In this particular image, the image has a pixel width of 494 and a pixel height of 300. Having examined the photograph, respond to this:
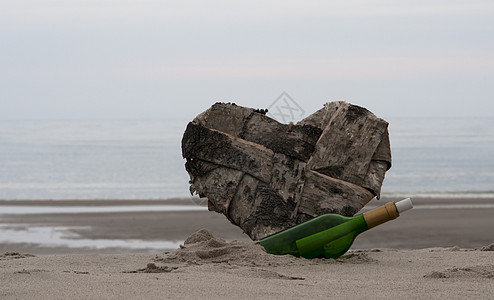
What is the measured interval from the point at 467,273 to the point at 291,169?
1.92 meters

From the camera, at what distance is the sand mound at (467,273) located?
14.5ft

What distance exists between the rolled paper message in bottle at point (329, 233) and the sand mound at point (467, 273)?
3.02 feet

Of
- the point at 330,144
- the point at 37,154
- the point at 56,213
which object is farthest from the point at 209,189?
the point at 37,154

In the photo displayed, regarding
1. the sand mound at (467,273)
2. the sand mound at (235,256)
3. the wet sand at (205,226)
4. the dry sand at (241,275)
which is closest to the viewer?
the dry sand at (241,275)

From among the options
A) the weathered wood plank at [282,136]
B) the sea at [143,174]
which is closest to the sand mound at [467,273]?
the weathered wood plank at [282,136]

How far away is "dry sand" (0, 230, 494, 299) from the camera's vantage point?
3752mm

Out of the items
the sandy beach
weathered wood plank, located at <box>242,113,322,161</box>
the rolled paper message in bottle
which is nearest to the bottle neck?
the rolled paper message in bottle

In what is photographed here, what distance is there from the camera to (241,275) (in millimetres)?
4496

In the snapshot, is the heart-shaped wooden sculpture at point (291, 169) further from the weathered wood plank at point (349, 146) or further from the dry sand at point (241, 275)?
the dry sand at point (241, 275)

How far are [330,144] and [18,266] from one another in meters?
2.77

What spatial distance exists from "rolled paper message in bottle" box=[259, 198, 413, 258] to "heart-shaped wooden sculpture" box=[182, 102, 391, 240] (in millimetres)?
338

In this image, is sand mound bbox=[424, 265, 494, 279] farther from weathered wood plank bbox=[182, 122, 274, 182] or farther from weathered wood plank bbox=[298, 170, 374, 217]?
weathered wood plank bbox=[182, 122, 274, 182]

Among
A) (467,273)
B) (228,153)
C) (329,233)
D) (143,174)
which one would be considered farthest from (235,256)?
(143,174)

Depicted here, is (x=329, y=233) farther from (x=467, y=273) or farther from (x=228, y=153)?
(x=467, y=273)
